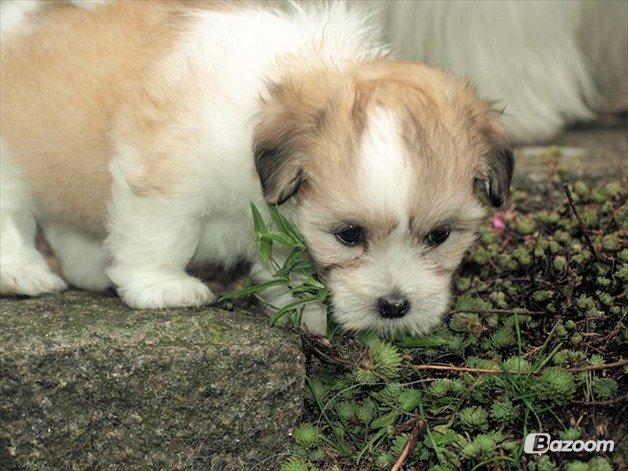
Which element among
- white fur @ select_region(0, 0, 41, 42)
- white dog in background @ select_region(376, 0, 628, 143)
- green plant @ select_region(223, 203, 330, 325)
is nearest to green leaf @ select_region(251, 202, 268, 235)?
green plant @ select_region(223, 203, 330, 325)

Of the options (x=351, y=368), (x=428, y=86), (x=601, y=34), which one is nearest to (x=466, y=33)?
(x=601, y=34)

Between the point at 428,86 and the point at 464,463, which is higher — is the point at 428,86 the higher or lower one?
the higher one

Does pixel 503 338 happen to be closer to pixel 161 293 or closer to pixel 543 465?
pixel 543 465

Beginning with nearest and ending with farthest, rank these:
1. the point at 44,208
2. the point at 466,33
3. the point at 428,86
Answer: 1. the point at 428,86
2. the point at 44,208
3. the point at 466,33

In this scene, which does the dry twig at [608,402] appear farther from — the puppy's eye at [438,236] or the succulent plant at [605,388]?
the puppy's eye at [438,236]

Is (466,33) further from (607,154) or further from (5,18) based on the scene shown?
(5,18)

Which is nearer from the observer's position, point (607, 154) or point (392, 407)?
point (392, 407)

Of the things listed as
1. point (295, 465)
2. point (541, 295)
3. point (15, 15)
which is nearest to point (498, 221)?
point (541, 295)
